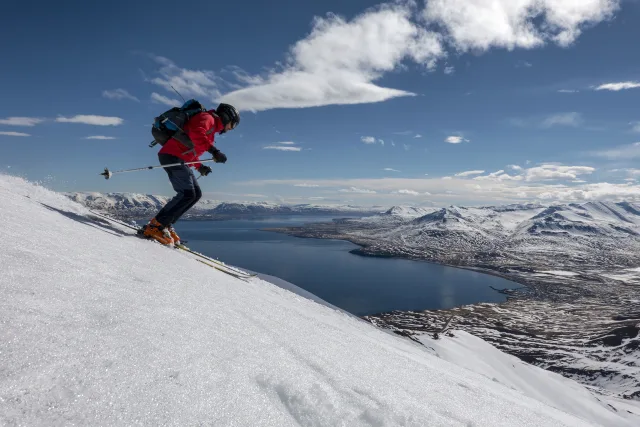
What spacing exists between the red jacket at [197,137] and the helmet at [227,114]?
0.16 m

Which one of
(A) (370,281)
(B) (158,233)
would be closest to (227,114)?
(B) (158,233)

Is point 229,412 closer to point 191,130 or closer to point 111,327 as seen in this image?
point 111,327

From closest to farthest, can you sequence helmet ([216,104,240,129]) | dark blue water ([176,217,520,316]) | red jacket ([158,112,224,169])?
red jacket ([158,112,224,169]) < helmet ([216,104,240,129]) < dark blue water ([176,217,520,316])

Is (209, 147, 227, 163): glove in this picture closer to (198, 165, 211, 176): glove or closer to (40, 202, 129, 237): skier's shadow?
(198, 165, 211, 176): glove

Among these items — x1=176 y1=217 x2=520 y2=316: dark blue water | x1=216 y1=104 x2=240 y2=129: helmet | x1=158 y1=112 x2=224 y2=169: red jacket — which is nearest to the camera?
x1=158 y1=112 x2=224 y2=169: red jacket

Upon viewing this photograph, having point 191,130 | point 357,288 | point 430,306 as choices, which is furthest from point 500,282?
point 191,130

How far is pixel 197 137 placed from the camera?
27.8 ft

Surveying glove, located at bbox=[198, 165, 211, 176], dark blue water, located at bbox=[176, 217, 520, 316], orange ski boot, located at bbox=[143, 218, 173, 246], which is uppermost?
glove, located at bbox=[198, 165, 211, 176]

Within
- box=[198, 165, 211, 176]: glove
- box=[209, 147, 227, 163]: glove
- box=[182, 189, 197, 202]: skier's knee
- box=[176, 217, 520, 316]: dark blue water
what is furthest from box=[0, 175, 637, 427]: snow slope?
box=[176, 217, 520, 316]: dark blue water

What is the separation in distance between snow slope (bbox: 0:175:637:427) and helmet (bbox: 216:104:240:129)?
4624mm

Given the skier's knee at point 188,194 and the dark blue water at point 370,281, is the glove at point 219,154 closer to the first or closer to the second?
the skier's knee at point 188,194

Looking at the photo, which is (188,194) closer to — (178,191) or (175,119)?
(178,191)

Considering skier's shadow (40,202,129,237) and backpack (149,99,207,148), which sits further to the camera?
backpack (149,99,207,148)

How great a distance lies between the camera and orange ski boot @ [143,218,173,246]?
27.5 feet
